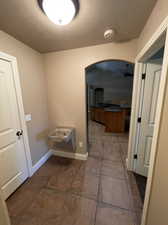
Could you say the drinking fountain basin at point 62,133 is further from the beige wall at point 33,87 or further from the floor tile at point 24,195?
the floor tile at point 24,195

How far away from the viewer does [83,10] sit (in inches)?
45.1

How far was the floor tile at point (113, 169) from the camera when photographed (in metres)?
1.99

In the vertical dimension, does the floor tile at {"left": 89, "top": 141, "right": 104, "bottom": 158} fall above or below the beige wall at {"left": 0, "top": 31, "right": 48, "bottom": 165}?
below

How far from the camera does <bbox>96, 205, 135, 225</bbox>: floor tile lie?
49.7 inches

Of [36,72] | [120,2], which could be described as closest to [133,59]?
[120,2]

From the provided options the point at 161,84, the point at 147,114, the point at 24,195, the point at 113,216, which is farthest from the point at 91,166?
the point at 161,84

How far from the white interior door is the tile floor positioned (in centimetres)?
26

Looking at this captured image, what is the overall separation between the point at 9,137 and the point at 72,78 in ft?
5.08

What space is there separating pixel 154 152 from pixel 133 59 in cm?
158

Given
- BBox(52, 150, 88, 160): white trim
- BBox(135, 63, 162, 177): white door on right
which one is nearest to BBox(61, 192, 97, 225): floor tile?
BBox(52, 150, 88, 160): white trim

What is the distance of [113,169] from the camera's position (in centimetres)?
214

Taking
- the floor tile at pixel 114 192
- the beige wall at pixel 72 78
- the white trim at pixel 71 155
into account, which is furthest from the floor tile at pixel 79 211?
the beige wall at pixel 72 78

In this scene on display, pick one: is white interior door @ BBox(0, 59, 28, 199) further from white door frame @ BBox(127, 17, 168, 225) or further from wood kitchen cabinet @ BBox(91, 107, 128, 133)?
wood kitchen cabinet @ BBox(91, 107, 128, 133)

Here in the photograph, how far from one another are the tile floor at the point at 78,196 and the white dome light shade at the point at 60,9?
2.39 meters
